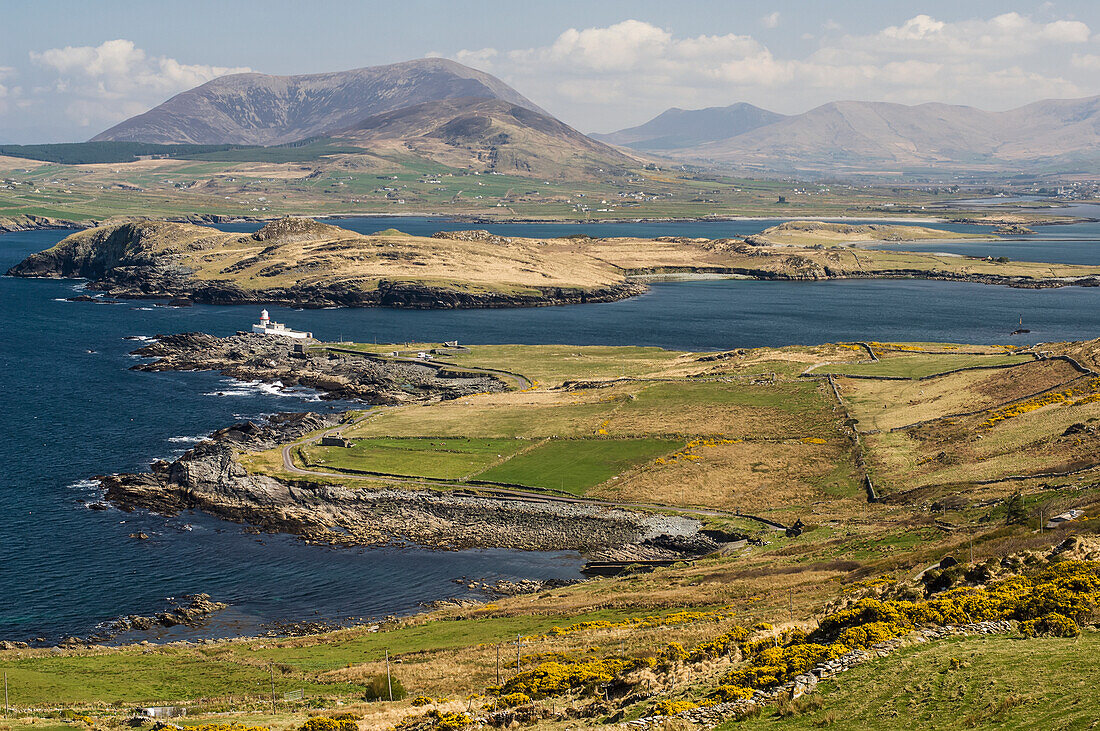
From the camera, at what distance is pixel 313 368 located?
149 metres

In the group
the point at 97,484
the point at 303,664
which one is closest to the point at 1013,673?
the point at 303,664

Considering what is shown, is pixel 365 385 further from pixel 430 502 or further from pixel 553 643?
pixel 553 643

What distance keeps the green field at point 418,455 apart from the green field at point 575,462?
8.52 feet

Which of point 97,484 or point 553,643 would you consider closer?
point 553,643

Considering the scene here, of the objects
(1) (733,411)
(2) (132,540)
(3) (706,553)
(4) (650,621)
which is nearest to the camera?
(4) (650,621)

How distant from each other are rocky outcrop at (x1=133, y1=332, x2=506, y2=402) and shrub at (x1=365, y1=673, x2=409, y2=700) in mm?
83746

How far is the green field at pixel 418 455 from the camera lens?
310 ft

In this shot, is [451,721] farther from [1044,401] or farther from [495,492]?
[1044,401]

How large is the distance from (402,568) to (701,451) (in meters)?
33.1

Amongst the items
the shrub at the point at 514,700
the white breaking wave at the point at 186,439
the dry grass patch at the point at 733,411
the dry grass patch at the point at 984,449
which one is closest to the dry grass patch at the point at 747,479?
the dry grass patch at the point at 984,449

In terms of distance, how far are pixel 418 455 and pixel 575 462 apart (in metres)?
16.4

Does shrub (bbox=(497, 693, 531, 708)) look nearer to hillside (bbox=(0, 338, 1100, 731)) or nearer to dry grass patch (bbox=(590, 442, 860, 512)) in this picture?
hillside (bbox=(0, 338, 1100, 731))

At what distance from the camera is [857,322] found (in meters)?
200

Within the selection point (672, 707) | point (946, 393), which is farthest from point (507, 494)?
point (672, 707)
